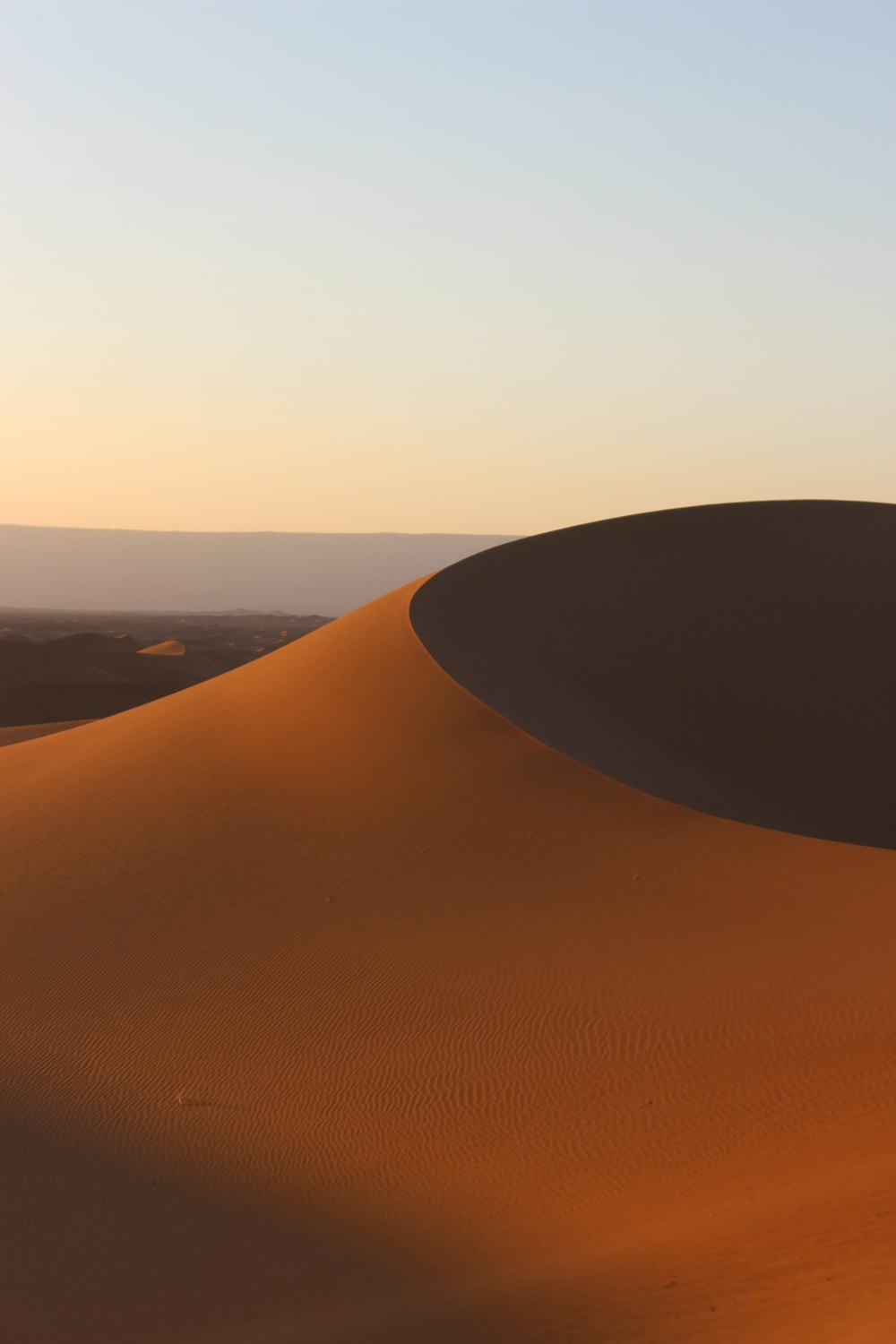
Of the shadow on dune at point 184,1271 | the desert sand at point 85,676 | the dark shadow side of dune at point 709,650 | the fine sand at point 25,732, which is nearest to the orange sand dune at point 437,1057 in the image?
the shadow on dune at point 184,1271

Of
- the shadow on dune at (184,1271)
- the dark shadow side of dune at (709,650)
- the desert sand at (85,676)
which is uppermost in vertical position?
the dark shadow side of dune at (709,650)

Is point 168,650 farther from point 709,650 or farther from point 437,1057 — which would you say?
point 437,1057

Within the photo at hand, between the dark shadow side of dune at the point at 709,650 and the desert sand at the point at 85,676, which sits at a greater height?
the dark shadow side of dune at the point at 709,650

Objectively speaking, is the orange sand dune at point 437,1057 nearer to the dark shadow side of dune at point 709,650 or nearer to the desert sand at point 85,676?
the dark shadow side of dune at point 709,650

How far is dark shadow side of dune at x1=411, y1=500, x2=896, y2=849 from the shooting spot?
14188 mm

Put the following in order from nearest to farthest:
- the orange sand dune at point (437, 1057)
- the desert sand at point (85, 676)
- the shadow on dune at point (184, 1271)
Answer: the shadow on dune at point (184, 1271) → the orange sand dune at point (437, 1057) → the desert sand at point (85, 676)

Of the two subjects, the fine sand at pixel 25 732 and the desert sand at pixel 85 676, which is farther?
the desert sand at pixel 85 676

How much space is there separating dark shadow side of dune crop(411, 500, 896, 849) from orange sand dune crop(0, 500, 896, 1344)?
115 cm

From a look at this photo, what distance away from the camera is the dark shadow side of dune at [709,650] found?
14.2 m

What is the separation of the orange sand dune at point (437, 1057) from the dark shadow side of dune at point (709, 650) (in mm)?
1145

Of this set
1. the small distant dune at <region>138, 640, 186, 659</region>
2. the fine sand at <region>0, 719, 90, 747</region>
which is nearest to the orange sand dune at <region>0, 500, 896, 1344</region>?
the fine sand at <region>0, 719, 90, 747</region>

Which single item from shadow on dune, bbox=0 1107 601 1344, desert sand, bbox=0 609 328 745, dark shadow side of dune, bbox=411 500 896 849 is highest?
dark shadow side of dune, bbox=411 500 896 849

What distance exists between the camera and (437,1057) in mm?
8469

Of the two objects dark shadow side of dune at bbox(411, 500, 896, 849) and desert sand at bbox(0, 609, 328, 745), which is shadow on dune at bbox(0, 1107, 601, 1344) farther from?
desert sand at bbox(0, 609, 328, 745)
